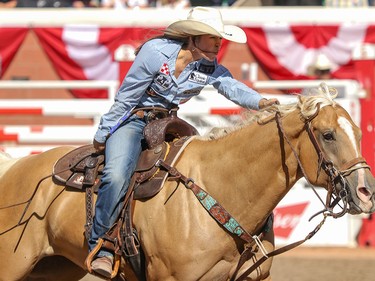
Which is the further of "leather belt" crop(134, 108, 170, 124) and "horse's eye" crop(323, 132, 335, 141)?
"leather belt" crop(134, 108, 170, 124)

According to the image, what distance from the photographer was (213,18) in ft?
17.4

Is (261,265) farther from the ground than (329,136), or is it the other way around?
(329,136)

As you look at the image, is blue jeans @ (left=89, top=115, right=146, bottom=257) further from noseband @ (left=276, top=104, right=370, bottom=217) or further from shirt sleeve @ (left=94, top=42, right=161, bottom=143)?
noseband @ (left=276, top=104, right=370, bottom=217)

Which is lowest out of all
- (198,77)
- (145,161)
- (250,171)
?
(145,161)

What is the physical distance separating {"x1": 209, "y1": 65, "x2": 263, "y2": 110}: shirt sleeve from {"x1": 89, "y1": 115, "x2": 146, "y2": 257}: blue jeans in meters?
0.57

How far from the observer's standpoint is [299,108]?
4922 millimetres

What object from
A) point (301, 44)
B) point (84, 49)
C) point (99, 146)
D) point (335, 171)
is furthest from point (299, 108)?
point (84, 49)

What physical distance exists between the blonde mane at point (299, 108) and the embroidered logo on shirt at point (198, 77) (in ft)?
0.95

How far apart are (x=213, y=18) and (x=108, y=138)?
0.90 metres

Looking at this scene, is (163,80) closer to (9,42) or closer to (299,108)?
(299,108)

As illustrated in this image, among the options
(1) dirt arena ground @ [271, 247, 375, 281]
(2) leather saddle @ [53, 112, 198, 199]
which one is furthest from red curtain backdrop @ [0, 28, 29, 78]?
(2) leather saddle @ [53, 112, 198, 199]

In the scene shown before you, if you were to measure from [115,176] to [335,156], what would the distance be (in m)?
1.23

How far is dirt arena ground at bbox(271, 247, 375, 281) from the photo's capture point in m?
8.28

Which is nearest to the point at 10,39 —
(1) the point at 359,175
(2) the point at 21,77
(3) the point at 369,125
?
(2) the point at 21,77
